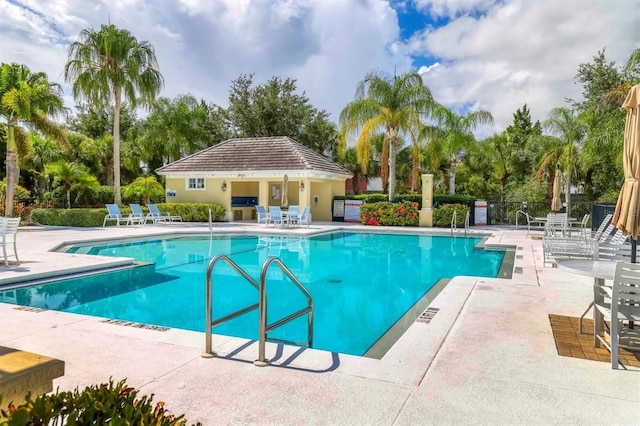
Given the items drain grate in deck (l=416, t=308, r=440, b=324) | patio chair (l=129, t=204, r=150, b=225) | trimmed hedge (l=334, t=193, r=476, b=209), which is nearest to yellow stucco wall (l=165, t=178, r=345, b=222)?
trimmed hedge (l=334, t=193, r=476, b=209)

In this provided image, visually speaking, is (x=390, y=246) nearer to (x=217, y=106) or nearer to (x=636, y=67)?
(x=636, y=67)

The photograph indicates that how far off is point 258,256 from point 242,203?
13.7 meters

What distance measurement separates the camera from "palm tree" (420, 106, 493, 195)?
76.9ft

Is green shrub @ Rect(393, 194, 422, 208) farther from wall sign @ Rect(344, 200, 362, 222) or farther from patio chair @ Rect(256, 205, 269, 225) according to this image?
patio chair @ Rect(256, 205, 269, 225)

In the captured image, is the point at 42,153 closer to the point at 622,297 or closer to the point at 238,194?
the point at 238,194

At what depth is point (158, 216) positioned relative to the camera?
22.2 metres

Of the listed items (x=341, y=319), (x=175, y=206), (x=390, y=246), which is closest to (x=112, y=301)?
(x=341, y=319)

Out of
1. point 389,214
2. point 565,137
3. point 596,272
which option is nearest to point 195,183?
point 389,214

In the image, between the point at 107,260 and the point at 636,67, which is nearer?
the point at 107,260

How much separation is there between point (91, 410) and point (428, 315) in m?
4.71

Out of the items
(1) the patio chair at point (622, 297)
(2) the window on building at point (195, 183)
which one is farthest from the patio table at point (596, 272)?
(2) the window on building at point (195, 183)

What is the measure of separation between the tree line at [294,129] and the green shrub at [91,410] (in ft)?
58.0

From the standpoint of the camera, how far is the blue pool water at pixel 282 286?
6589 mm

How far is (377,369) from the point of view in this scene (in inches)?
153
